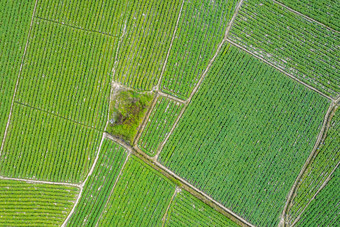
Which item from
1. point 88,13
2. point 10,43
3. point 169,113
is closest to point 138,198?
point 169,113

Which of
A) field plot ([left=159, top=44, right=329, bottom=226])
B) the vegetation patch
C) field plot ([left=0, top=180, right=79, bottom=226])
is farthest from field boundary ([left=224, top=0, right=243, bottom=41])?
field plot ([left=0, top=180, right=79, bottom=226])

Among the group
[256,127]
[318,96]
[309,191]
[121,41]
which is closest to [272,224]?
[309,191]

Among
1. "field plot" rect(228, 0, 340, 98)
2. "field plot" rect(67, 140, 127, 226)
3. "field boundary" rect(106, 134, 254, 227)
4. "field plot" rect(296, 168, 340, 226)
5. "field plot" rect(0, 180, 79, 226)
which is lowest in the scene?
"field plot" rect(0, 180, 79, 226)

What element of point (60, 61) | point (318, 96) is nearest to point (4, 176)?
point (60, 61)

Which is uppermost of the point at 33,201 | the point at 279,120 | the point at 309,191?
the point at 279,120

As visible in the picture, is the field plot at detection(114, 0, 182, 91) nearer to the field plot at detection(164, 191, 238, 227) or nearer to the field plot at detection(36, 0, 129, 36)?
the field plot at detection(36, 0, 129, 36)

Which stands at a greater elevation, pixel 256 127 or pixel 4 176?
pixel 256 127

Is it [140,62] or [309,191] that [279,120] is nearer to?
[309,191]

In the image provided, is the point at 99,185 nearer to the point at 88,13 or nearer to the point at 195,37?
the point at 88,13
